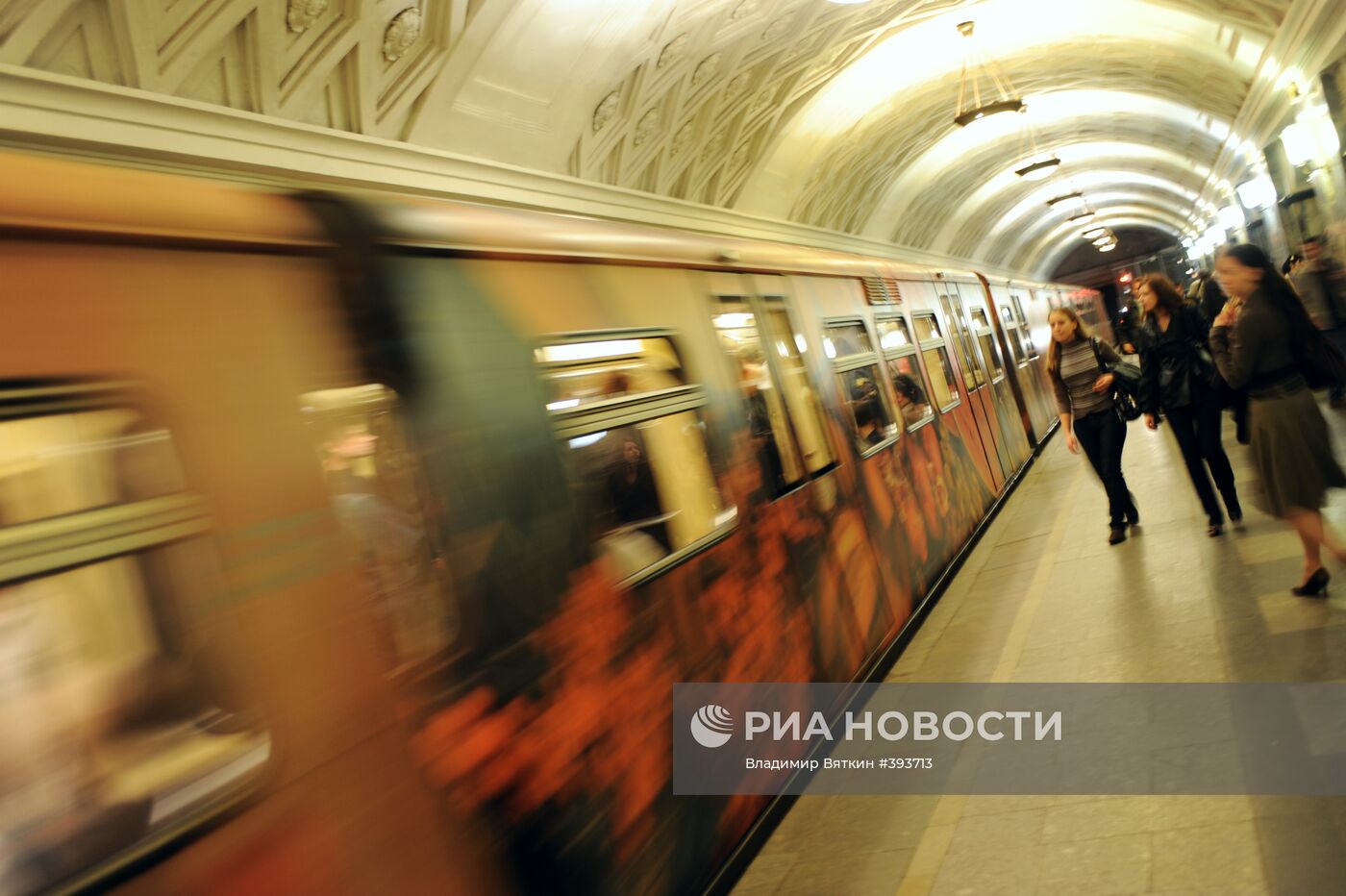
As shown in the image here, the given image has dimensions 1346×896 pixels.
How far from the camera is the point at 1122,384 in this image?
7.80 meters

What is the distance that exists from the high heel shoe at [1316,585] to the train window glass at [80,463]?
17.3 feet

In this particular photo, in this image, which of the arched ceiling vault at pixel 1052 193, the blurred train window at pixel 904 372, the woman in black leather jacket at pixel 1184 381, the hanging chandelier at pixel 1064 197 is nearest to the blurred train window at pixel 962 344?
the blurred train window at pixel 904 372

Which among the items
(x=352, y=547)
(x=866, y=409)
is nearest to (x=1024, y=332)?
(x=866, y=409)

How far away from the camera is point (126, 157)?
616 centimetres

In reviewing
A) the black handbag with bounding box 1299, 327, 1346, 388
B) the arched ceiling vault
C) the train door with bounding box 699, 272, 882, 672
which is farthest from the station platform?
the arched ceiling vault

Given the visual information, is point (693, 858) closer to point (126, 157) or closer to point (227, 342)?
point (227, 342)

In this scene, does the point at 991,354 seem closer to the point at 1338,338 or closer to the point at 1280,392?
the point at 1338,338

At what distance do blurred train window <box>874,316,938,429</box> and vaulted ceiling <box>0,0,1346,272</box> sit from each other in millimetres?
3586

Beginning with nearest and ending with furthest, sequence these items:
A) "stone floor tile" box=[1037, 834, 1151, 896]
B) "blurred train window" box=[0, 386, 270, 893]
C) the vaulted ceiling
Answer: "blurred train window" box=[0, 386, 270, 893] < "stone floor tile" box=[1037, 834, 1151, 896] < the vaulted ceiling

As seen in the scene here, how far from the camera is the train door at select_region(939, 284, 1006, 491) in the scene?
10594 mm

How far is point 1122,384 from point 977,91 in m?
10.2

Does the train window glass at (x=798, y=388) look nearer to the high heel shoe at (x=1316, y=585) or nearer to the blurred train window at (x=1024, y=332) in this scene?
the high heel shoe at (x=1316, y=585)

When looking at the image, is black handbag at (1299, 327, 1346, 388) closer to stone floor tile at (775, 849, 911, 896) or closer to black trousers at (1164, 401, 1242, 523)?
black trousers at (1164, 401, 1242, 523)

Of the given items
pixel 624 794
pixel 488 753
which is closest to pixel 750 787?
pixel 624 794
